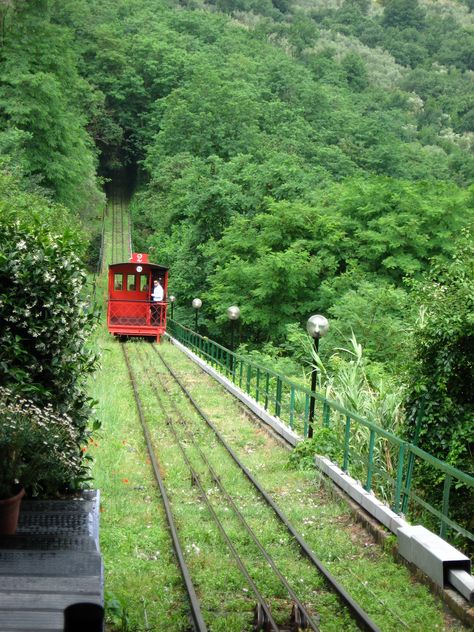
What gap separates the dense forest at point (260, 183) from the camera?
458 inches

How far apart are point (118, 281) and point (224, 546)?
2326cm

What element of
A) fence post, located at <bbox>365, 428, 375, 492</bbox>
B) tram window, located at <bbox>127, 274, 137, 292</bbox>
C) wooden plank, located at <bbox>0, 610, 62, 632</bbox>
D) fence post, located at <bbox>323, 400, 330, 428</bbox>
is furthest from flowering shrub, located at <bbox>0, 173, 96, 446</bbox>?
tram window, located at <bbox>127, 274, 137, 292</bbox>

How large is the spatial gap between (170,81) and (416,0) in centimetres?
12030

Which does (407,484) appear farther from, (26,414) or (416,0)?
(416,0)

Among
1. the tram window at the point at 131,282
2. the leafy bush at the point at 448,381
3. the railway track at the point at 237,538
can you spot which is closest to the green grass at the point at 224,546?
the railway track at the point at 237,538

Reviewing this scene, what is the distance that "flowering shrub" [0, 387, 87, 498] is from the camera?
19.6 feet

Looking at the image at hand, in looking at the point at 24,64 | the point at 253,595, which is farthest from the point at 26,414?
the point at 24,64

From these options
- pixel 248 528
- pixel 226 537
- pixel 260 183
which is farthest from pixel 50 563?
pixel 260 183

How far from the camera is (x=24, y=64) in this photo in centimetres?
3894

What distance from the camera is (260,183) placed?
121 ft

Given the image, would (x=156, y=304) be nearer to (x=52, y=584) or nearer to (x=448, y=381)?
(x=448, y=381)

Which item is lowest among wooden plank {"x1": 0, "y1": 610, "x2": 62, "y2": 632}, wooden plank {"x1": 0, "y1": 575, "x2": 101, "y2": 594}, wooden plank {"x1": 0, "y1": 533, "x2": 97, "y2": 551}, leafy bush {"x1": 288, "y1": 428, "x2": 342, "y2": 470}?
leafy bush {"x1": 288, "y1": 428, "x2": 342, "y2": 470}

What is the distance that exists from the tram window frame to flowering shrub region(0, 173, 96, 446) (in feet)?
74.8

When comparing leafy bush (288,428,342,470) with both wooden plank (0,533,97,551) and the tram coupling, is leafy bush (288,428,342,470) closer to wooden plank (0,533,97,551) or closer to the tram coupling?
the tram coupling
